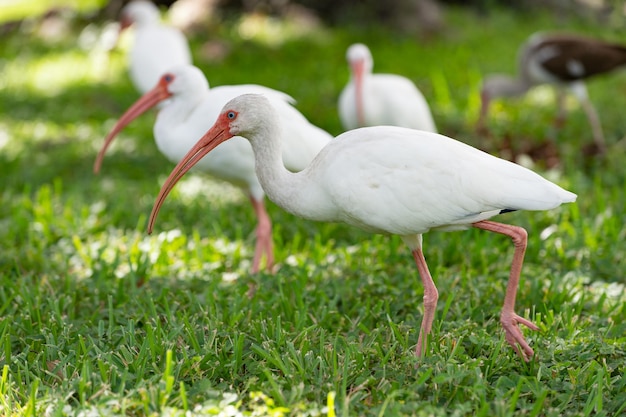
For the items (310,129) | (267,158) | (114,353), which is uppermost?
(267,158)

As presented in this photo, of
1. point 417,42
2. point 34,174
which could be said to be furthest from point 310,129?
point 417,42

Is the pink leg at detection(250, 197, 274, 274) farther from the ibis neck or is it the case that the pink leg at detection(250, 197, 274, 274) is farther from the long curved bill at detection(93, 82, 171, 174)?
the ibis neck

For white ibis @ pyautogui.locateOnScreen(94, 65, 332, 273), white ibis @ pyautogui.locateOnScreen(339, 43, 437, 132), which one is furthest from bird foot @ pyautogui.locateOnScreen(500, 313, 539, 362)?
white ibis @ pyautogui.locateOnScreen(339, 43, 437, 132)

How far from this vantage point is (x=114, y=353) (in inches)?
133

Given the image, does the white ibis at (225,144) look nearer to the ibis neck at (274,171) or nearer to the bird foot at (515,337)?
the ibis neck at (274,171)

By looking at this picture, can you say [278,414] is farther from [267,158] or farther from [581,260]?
[581,260]

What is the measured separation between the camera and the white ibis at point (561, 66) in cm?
752

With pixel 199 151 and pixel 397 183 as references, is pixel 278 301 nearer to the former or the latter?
pixel 199 151

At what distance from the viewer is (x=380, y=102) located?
22.7 feet

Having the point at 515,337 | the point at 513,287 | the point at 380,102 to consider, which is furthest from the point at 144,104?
the point at 515,337

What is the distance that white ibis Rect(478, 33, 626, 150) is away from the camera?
752 centimetres

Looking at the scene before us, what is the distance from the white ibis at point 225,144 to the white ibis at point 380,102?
198 cm

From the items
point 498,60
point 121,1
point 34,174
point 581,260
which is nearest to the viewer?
point 581,260

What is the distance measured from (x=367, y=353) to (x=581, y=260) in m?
1.88
